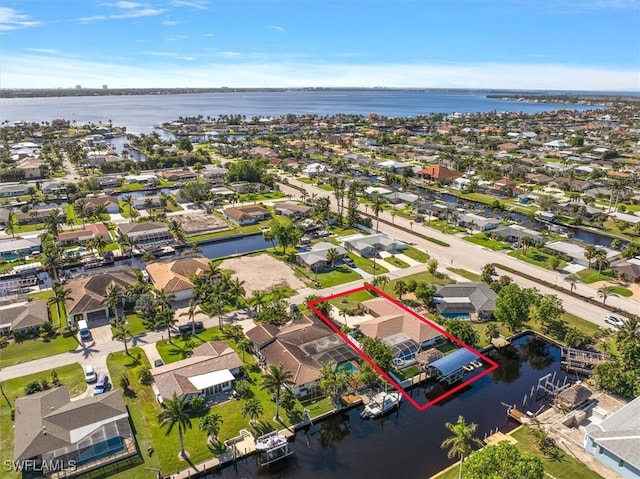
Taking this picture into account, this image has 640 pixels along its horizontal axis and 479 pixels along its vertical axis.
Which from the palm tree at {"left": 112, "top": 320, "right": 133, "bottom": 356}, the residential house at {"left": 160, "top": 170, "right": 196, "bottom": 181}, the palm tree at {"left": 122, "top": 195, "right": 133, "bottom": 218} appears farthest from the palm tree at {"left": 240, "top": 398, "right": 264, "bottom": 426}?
the residential house at {"left": 160, "top": 170, "right": 196, "bottom": 181}

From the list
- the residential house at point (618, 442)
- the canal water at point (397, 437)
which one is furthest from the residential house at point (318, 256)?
the residential house at point (618, 442)

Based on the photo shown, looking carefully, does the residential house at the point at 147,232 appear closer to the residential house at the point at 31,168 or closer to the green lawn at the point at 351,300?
the green lawn at the point at 351,300

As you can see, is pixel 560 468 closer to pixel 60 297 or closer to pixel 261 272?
pixel 261 272

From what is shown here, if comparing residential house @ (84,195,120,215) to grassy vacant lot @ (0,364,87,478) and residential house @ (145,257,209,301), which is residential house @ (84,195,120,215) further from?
grassy vacant lot @ (0,364,87,478)

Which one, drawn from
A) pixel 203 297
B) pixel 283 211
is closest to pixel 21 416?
pixel 203 297

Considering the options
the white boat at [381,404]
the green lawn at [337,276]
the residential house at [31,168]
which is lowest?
the white boat at [381,404]
